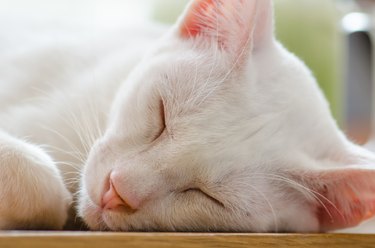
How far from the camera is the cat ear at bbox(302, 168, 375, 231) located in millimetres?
1097

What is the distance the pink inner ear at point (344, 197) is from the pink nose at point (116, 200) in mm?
368

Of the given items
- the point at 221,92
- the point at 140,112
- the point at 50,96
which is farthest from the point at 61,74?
the point at 221,92

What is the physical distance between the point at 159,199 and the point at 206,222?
0.34 feet

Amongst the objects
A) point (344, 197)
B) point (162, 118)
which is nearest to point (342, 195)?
point (344, 197)

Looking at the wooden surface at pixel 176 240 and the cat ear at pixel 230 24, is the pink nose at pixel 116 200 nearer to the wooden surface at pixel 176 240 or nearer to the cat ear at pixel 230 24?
the wooden surface at pixel 176 240

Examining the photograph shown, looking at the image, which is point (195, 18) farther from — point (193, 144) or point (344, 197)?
point (344, 197)

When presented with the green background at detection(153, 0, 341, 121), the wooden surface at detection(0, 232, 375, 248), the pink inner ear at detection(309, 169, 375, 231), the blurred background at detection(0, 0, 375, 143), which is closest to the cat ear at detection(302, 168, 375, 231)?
the pink inner ear at detection(309, 169, 375, 231)

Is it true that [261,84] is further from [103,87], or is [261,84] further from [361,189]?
[103,87]

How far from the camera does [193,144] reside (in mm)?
1024

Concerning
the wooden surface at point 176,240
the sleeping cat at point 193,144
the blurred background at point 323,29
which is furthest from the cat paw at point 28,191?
the blurred background at point 323,29

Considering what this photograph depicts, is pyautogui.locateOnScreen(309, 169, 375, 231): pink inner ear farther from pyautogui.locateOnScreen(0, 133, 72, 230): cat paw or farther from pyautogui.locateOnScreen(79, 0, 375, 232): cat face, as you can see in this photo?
pyautogui.locateOnScreen(0, 133, 72, 230): cat paw

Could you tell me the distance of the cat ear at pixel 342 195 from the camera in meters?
1.10

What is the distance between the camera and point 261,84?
1.17 metres

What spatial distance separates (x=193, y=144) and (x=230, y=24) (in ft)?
0.94
